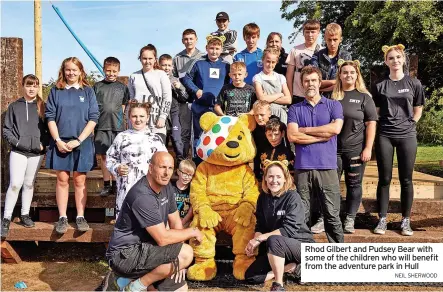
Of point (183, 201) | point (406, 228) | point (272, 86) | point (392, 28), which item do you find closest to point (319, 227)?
point (406, 228)

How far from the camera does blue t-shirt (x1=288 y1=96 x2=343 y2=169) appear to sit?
178 inches

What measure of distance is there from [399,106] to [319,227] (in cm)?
154

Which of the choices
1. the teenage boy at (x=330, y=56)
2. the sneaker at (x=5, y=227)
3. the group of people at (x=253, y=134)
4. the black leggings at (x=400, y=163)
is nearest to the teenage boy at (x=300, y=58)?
the group of people at (x=253, y=134)

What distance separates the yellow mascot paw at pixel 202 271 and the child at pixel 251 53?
2355 mm

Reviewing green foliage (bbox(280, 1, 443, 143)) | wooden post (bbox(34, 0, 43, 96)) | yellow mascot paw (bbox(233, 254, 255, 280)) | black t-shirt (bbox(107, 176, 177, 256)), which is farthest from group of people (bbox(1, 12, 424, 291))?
green foliage (bbox(280, 1, 443, 143))

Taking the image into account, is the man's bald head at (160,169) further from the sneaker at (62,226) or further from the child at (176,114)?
the child at (176,114)

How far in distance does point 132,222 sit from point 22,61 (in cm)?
305

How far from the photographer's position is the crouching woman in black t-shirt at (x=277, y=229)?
162 inches

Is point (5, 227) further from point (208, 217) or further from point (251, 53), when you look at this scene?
point (251, 53)

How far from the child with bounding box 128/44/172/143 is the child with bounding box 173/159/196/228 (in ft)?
2.27

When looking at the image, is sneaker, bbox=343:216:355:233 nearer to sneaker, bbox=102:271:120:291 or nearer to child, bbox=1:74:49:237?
sneaker, bbox=102:271:120:291

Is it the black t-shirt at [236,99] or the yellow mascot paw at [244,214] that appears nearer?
the yellow mascot paw at [244,214]

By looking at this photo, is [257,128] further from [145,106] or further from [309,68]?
[145,106]

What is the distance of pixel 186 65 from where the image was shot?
6145 mm
